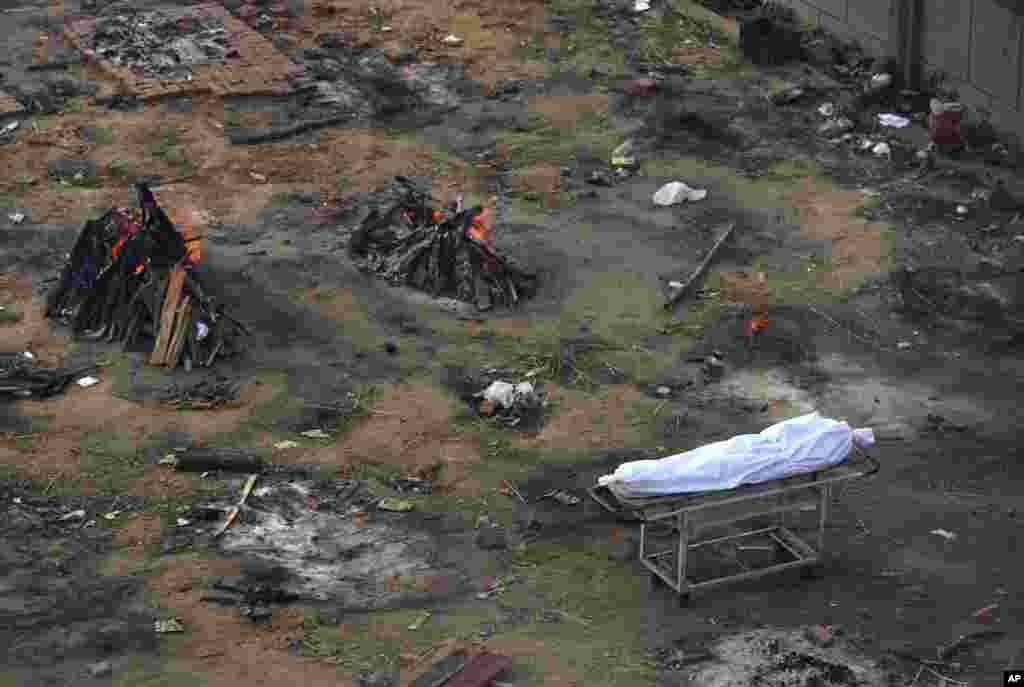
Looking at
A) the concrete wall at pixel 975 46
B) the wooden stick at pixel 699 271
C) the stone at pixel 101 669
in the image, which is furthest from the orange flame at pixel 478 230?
the stone at pixel 101 669

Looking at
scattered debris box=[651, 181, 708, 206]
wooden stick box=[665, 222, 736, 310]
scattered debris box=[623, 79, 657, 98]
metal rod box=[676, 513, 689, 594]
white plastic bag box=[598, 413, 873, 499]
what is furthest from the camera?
scattered debris box=[623, 79, 657, 98]

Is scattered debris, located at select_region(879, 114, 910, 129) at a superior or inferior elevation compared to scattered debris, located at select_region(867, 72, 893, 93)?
inferior

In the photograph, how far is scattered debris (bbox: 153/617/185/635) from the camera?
13992 mm

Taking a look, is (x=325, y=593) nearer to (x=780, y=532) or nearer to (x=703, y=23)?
(x=780, y=532)

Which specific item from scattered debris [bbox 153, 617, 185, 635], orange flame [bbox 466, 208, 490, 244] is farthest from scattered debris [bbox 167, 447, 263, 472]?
orange flame [bbox 466, 208, 490, 244]

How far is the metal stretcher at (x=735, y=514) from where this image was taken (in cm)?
1388

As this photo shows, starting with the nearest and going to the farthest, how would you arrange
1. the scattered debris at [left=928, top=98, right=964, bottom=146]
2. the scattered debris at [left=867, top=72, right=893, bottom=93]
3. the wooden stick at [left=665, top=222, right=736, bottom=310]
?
the wooden stick at [left=665, top=222, right=736, bottom=310]
the scattered debris at [left=928, top=98, right=964, bottom=146]
the scattered debris at [left=867, top=72, right=893, bottom=93]

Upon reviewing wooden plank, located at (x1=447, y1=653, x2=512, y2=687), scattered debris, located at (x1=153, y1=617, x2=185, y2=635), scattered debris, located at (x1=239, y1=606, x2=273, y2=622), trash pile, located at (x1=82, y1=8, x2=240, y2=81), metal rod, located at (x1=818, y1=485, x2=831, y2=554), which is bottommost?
trash pile, located at (x1=82, y1=8, x2=240, y2=81)

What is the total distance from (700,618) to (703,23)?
1520cm

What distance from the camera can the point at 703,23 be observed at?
27594 millimetres

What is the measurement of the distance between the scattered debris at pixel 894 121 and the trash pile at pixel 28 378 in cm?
1092

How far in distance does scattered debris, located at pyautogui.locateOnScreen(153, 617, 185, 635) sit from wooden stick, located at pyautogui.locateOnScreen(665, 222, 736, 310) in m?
7.45

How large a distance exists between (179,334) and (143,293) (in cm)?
69

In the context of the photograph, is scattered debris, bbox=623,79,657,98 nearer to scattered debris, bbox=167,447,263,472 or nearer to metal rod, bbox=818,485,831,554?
scattered debris, bbox=167,447,263,472
